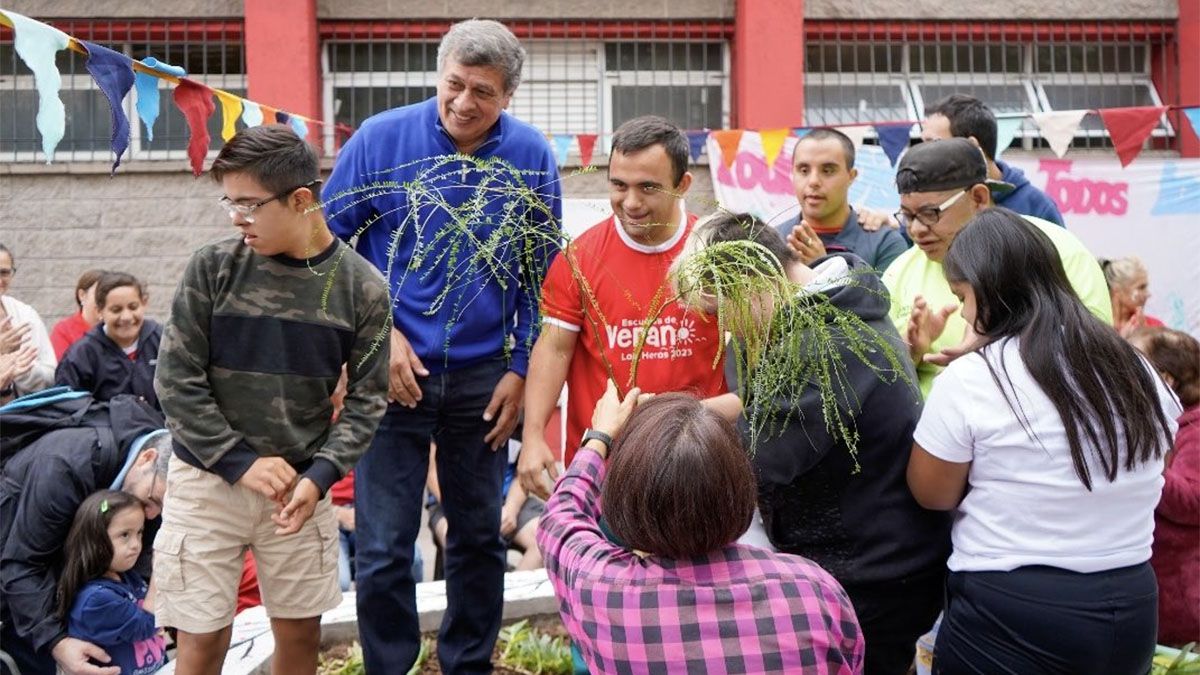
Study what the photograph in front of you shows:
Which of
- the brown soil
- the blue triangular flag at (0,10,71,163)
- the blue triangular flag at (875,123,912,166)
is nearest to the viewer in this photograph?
the blue triangular flag at (0,10,71,163)

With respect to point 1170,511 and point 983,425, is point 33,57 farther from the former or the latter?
point 1170,511

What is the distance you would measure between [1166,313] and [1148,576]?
641cm

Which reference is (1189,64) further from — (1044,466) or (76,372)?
(76,372)

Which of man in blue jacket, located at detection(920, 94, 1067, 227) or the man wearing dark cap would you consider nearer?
the man wearing dark cap

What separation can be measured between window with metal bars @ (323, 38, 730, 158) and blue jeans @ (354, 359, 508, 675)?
19.8ft

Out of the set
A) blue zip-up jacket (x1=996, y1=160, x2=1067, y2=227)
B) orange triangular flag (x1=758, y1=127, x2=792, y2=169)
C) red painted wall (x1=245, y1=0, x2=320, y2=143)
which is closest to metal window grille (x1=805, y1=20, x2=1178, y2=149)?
orange triangular flag (x1=758, y1=127, x2=792, y2=169)

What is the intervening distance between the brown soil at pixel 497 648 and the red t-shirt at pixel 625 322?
52.5 inches

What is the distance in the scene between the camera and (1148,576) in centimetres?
256

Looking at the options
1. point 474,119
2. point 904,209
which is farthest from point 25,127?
point 904,209

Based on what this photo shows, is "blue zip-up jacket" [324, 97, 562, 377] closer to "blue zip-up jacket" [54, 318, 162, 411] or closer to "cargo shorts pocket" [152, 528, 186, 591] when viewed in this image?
"cargo shorts pocket" [152, 528, 186, 591]

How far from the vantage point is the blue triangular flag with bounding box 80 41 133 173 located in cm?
405

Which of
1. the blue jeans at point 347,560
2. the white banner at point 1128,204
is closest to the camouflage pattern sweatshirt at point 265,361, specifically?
the blue jeans at point 347,560

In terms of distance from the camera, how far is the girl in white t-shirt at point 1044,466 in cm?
243

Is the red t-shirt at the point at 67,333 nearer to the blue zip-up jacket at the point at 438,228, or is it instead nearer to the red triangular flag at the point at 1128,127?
the blue zip-up jacket at the point at 438,228
